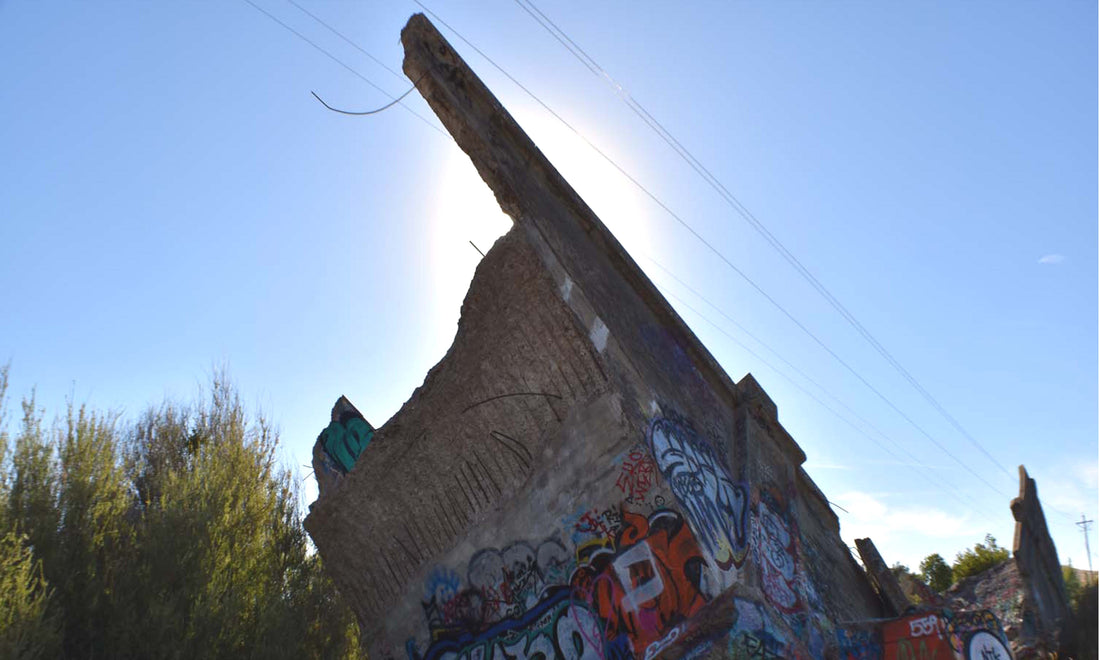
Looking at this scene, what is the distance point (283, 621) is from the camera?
28.0 ft

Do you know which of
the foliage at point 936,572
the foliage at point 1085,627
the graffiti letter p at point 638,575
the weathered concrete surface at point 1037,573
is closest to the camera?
the graffiti letter p at point 638,575

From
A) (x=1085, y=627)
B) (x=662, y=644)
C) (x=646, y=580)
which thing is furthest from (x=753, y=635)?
(x=1085, y=627)

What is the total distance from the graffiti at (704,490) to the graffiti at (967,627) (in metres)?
2.11

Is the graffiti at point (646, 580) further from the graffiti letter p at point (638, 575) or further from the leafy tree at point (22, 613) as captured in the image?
the leafy tree at point (22, 613)

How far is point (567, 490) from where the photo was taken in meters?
5.94

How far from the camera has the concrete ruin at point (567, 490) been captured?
543 centimetres

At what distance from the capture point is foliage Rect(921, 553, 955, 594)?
23184 millimetres

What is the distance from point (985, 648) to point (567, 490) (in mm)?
4205

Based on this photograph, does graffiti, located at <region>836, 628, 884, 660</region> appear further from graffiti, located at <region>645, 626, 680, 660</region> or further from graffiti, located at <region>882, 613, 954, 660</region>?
graffiti, located at <region>645, 626, 680, 660</region>

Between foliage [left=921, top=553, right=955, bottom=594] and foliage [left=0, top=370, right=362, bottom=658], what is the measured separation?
2025 cm

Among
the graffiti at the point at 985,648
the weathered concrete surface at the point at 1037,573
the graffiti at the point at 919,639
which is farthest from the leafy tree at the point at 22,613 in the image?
the weathered concrete surface at the point at 1037,573

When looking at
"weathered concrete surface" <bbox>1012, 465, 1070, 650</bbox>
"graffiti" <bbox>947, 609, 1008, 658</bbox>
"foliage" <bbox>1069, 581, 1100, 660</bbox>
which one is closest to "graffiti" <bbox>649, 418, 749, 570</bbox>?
"graffiti" <bbox>947, 609, 1008, 658</bbox>

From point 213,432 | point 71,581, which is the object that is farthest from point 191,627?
point 213,432

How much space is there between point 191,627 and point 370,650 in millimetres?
1736
